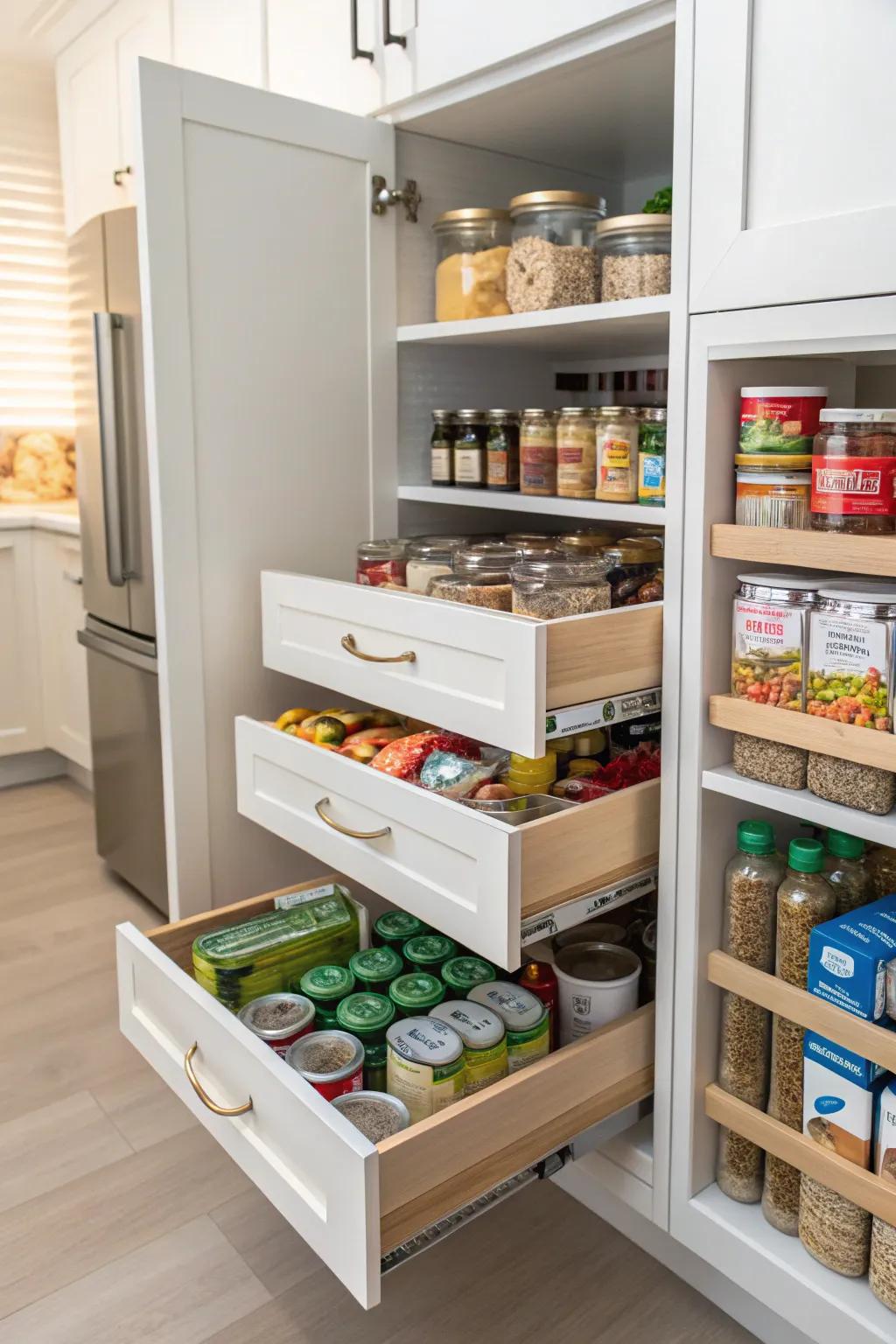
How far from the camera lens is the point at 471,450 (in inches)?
70.2

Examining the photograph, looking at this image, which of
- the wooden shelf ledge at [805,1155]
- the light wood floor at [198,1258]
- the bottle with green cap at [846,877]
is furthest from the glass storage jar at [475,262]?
the light wood floor at [198,1258]

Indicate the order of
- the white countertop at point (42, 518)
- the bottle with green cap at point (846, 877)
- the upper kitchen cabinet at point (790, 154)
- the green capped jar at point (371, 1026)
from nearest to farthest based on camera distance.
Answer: the upper kitchen cabinet at point (790, 154) → the bottle with green cap at point (846, 877) → the green capped jar at point (371, 1026) → the white countertop at point (42, 518)

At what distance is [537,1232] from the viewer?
1.53 m

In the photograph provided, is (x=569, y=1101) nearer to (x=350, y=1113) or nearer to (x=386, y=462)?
(x=350, y=1113)

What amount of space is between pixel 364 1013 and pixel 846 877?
2.00 ft

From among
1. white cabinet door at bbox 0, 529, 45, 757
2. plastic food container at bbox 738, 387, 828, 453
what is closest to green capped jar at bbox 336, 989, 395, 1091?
plastic food container at bbox 738, 387, 828, 453

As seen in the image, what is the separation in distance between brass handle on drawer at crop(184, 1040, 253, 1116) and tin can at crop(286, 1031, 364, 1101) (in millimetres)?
72

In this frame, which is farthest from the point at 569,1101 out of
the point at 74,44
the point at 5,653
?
the point at 74,44

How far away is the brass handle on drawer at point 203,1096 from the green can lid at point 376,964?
0.25m

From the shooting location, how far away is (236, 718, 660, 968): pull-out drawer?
1205 millimetres

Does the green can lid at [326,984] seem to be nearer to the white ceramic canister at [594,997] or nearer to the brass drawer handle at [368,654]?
the white ceramic canister at [594,997]

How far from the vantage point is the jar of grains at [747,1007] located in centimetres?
125

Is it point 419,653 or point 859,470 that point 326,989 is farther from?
point 859,470

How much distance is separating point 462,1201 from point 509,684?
1.84 ft
